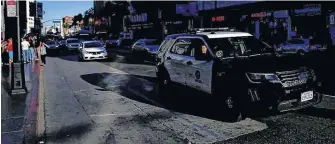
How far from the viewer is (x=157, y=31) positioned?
59531 mm

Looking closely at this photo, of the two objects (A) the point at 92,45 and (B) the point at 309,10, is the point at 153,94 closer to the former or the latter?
Result: (A) the point at 92,45

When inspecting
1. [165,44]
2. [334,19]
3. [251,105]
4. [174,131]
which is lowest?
[174,131]

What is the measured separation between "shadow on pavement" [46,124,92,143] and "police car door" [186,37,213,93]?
240cm

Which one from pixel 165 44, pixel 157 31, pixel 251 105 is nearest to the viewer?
pixel 251 105

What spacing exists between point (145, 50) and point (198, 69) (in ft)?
58.3

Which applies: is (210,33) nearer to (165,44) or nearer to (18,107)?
(165,44)

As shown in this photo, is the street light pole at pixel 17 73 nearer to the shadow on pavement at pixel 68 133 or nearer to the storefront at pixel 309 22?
the shadow on pavement at pixel 68 133

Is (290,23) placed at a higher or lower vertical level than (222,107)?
higher

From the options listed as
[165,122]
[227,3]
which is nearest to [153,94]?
[165,122]

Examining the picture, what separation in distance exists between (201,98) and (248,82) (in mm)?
3058

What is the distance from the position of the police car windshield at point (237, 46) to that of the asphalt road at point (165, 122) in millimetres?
1244

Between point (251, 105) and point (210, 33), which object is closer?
point (251, 105)

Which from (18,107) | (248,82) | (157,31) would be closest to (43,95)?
(18,107)

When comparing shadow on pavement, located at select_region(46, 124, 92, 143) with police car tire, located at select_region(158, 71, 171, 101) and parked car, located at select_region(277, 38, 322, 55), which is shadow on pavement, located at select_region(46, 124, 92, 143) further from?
parked car, located at select_region(277, 38, 322, 55)
